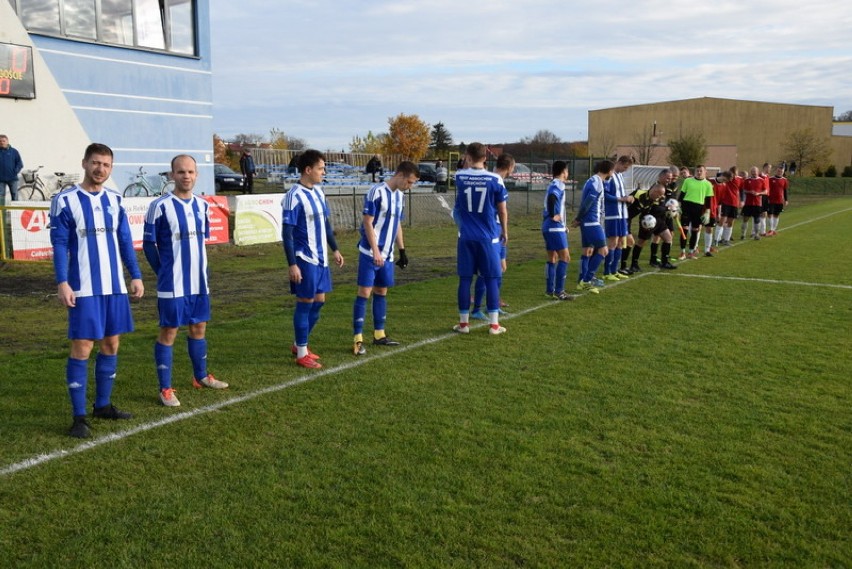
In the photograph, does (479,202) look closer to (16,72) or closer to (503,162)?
(503,162)

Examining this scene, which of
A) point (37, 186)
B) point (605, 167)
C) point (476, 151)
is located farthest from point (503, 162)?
A: point (37, 186)

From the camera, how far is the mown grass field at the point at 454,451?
336 centimetres

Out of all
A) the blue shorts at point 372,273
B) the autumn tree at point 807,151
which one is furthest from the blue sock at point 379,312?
the autumn tree at point 807,151

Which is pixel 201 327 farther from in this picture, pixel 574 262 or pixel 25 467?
pixel 574 262

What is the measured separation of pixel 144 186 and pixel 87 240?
17532 millimetres

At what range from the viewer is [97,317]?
470 cm

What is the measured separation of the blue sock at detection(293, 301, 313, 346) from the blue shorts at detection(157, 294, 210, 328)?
104cm

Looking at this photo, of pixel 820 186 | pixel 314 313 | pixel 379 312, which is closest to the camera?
pixel 314 313

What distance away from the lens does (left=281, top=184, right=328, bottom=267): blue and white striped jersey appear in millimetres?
6145

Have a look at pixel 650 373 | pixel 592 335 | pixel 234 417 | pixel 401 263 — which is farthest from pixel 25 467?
pixel 592 335

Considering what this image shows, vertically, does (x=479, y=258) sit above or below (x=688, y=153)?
below

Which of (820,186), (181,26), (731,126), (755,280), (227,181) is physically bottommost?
(755,280)

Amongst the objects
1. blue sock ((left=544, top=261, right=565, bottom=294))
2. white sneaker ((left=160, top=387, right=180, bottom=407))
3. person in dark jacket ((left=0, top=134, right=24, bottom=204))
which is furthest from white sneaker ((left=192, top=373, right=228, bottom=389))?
person in dark jacket ((left=0, top=134, right=24, bottom=204))

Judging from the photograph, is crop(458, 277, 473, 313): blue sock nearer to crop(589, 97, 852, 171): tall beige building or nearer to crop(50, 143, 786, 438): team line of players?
crop(50, 143, 786, 438): team line of players
